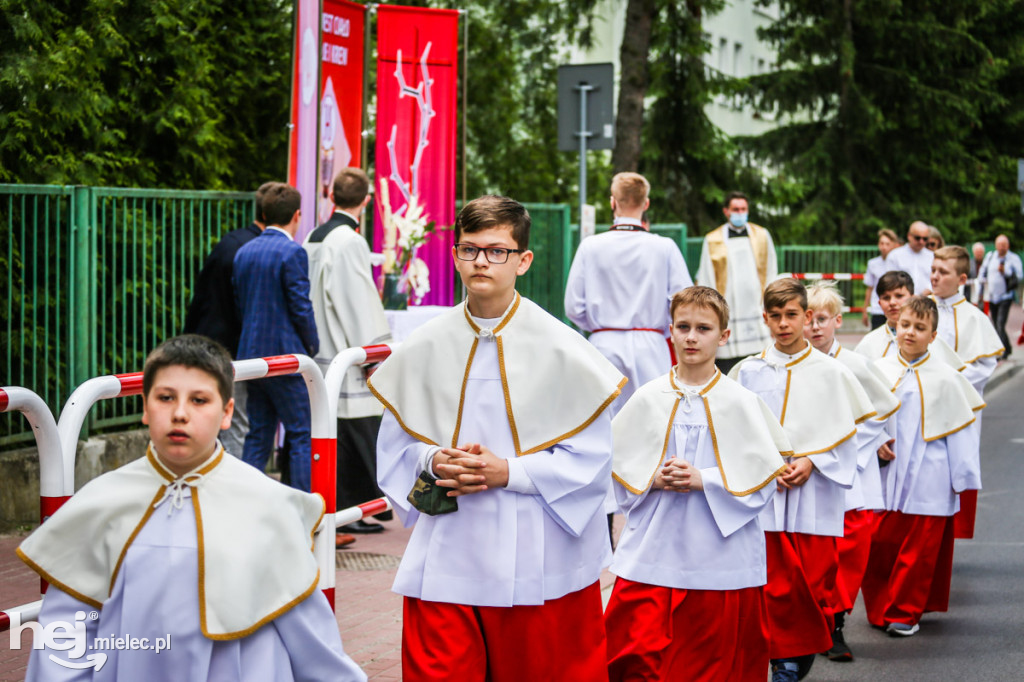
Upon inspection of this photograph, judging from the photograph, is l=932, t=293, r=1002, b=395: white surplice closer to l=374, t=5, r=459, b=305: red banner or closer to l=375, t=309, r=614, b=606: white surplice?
l=374, t=5, r=459, b=305: red banner

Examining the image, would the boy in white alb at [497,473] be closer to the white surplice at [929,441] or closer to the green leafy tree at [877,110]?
the white surplice at [929,441]

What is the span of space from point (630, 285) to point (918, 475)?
6.98 ft

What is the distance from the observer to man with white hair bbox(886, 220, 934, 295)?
1391 centimetres

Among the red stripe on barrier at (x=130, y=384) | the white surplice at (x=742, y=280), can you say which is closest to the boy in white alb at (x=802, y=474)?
the red stripe on barrier at (x=130, y=384)

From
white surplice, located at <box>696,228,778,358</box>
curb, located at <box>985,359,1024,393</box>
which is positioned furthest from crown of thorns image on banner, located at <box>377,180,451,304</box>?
curb, located at <box>985,359,1024,393</box>

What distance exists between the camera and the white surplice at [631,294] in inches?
326

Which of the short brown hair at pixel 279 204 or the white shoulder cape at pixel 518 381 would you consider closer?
the white shoulder cape at pixel 518 381

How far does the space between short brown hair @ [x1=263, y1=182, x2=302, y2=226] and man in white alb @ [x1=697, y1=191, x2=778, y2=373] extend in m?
4.27

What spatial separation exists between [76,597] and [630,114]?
18.0 m

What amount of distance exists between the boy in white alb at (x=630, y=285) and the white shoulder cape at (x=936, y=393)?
1429 mm

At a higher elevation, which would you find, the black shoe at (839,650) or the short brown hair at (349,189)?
the short brown hair at (349,189)

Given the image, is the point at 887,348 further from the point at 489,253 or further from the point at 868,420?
the point at 489,253

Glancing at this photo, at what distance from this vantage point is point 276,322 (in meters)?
7.82

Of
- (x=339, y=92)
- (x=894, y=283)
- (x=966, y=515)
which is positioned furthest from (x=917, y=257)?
(x=966, y=515)
